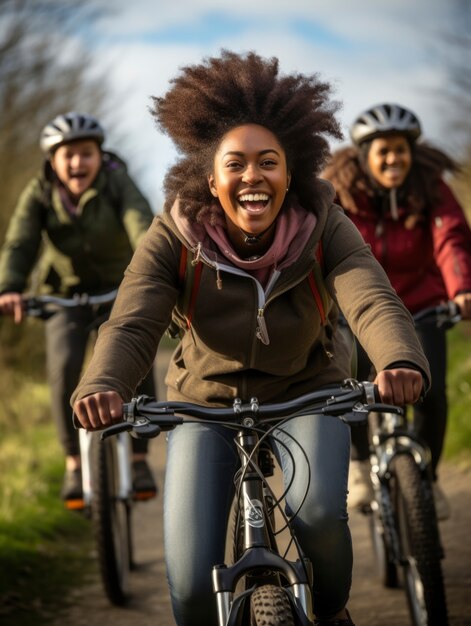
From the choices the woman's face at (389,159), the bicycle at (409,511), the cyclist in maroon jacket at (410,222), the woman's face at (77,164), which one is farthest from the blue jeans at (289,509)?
the woman's face at (77,164)

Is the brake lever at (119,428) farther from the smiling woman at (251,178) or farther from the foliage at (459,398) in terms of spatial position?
the foliage at (459,398)

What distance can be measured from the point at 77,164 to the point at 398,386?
3.78m

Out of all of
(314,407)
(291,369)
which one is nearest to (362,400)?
(314,407)

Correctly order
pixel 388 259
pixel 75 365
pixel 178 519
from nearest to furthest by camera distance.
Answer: pixel 178 519 → pixel 388 259 → pixel 75 365

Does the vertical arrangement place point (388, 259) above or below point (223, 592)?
above

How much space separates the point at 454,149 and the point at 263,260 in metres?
15.9

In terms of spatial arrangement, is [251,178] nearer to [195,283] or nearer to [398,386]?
[195,283]

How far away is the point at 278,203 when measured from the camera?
386 cm

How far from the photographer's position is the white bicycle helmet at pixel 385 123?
6.20 meters

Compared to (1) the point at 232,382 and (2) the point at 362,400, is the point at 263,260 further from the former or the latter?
(2) the point at 362,400

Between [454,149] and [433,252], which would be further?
[454,149]

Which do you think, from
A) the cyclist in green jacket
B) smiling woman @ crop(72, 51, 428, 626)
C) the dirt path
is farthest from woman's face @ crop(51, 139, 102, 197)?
smiling woman @ crop(72, 51, 428, 626)

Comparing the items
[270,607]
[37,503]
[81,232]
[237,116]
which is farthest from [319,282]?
[37,503]

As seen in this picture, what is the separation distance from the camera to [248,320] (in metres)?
3.80
